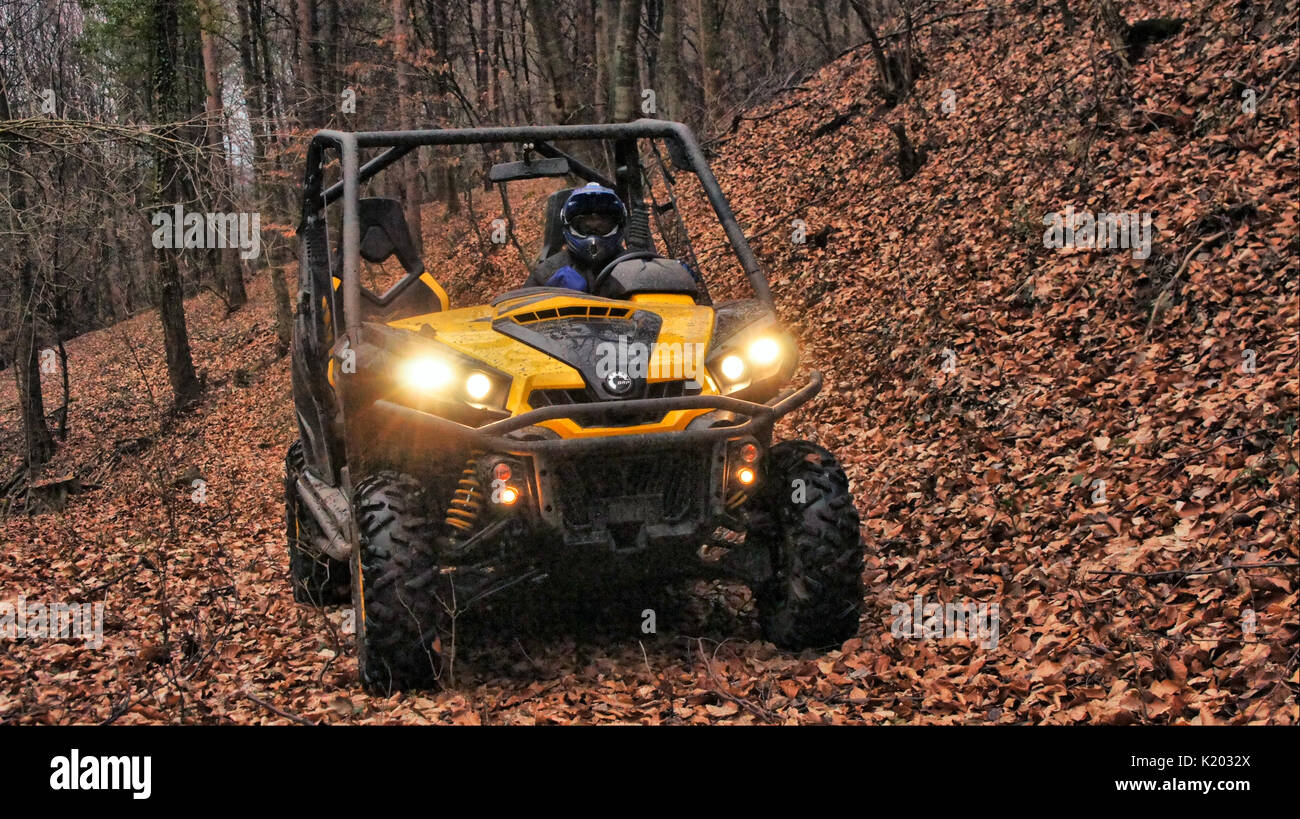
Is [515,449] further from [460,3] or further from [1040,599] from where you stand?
[460,3]

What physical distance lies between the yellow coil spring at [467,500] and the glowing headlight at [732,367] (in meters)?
1.11

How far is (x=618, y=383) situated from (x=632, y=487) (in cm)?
43

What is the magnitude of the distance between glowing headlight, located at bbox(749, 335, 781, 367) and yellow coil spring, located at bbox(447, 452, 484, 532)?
4.15ft

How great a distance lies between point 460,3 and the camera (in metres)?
25.4

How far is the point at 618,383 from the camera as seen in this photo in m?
4.55

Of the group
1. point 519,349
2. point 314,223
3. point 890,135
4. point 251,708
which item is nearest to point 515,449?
point 519,349

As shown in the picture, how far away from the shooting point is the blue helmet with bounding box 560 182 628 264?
5.81 m

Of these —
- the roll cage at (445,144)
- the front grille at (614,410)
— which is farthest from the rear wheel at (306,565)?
the front grille at (614,410)

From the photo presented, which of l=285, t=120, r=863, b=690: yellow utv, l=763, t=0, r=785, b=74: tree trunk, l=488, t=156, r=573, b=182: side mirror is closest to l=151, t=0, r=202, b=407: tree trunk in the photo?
l=488, t=156, r=573, b=182: side mirror

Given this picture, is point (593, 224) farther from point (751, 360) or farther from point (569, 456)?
point (569, 456)

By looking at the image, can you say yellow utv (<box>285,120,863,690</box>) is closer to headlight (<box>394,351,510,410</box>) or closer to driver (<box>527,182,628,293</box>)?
headlight (<box>394,351,510,410</box>)

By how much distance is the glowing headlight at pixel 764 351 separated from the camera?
16.0 ft
